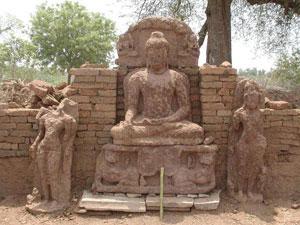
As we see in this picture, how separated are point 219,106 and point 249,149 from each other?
802 mm

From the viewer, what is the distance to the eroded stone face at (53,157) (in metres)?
5.26

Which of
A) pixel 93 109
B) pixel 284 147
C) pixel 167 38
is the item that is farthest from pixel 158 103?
pixel 284 147

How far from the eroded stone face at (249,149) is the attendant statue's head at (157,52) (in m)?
1.22

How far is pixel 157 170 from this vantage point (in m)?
5.48

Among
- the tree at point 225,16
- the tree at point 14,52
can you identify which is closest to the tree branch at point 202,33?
the tree at point 225,16

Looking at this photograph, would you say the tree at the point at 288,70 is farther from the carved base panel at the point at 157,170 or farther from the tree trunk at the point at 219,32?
the carved base panel at the point at 157,170

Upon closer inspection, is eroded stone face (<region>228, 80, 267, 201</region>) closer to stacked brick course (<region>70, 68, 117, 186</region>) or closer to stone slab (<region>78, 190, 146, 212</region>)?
stone slab (<region>78, 190, 146, 212</region>)

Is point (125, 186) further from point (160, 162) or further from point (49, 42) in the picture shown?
point (49, 42)

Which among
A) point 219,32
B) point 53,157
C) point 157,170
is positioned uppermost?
point 219,32

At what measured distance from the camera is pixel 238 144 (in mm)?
5648

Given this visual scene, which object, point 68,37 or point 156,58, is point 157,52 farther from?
point 68,37

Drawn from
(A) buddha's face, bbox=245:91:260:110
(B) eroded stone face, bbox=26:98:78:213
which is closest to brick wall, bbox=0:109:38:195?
(B) eroded stone face, bbox=26:98:78:213

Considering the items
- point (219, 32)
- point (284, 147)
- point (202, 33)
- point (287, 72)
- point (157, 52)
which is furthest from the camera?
point (287, 72)

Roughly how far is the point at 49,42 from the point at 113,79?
55.9ft
